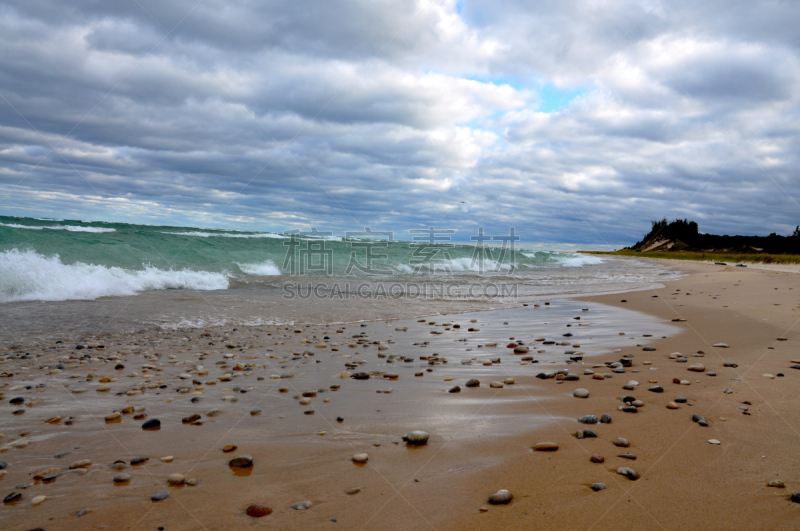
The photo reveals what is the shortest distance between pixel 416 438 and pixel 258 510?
47.3 inches

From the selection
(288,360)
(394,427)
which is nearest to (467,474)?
(394,427)

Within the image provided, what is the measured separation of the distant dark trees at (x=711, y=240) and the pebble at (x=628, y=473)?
189 ft

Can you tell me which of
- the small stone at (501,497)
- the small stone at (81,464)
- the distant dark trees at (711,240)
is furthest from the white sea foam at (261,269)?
the distant dark trees at (711,240)

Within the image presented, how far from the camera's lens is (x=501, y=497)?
2307mm

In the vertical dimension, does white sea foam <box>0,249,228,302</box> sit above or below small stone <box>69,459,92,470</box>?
above

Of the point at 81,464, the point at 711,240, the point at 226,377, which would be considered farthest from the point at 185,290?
the point at 711,240

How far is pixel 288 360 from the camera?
5965 mm

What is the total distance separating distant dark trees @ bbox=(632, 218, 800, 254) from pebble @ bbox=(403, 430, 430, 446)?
57.9 m

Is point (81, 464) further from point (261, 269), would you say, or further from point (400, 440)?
point (261, 269)

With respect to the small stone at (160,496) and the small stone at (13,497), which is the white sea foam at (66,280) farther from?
the small stone at (160,496)

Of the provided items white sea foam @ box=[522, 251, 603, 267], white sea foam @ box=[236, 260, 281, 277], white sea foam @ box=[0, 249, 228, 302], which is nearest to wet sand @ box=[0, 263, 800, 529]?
white sea foam @ box=[0, 249, 228, 302]

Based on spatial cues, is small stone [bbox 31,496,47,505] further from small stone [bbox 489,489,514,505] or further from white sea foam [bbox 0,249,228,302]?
white sea foam [bbox 0,249,228,302]

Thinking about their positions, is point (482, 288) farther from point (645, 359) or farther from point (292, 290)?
point (645, 359)

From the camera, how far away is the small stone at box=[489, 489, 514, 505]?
2293 mm
